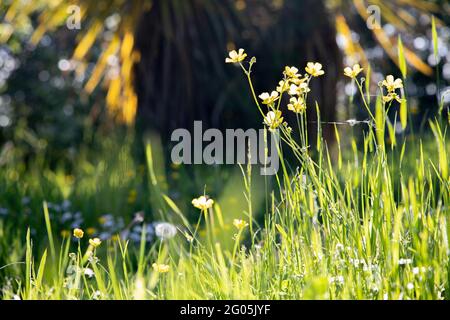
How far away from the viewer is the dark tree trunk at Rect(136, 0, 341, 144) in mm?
4852

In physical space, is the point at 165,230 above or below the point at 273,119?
below

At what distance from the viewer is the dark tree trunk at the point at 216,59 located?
4852 millimetres

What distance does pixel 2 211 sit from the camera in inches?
127

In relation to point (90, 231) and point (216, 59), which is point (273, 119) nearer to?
point (90, 231)

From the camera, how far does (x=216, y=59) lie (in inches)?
192

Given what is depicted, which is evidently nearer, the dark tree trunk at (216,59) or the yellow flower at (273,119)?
the yellow flower at (273,119)

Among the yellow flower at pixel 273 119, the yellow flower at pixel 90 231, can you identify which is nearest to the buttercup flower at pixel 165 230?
the yellow flower at pixel 273 119
